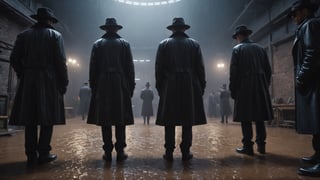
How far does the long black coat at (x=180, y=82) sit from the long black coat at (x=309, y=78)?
1.20 metres

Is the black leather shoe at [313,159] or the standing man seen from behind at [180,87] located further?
the standing man seen from behind at [180,87]

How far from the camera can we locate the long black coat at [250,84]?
341 cm

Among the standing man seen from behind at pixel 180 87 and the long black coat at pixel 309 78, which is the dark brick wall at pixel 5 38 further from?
the long black coat at pixel 309 78

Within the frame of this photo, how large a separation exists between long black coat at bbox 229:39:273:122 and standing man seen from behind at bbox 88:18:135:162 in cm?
163

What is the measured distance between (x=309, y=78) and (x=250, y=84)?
1.04 metres

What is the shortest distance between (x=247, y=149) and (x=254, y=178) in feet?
4.04

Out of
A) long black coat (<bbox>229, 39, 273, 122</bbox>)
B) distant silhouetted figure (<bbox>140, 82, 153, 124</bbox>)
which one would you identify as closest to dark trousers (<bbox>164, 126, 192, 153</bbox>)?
long black coat (<bbox>229, 39, 273, 122</bbox>)

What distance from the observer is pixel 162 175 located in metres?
2.37

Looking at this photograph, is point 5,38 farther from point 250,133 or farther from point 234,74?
point 250,133

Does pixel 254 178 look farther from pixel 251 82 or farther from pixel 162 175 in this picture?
pixel 251 82

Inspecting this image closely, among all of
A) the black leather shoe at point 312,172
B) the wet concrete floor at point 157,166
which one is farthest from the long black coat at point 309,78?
the wet concrete floor at point 157,166

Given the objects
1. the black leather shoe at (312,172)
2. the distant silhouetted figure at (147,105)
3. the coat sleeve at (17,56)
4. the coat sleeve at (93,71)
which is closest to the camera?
the black leather shoe at (312,172)

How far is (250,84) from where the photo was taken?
3.47m

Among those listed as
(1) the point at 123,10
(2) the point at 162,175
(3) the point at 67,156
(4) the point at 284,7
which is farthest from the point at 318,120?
(1) the point at 123,10
